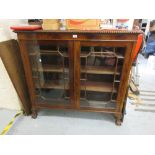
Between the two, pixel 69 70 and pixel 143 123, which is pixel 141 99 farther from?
pixel 69 70

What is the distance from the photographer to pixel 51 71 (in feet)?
5.82

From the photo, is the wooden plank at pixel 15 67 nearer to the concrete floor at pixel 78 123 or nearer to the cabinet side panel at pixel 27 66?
the cabinet side panel at pixel 27 66

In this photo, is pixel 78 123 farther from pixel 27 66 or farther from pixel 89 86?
pixel 27 66

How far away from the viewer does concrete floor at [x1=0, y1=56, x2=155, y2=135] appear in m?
1.78

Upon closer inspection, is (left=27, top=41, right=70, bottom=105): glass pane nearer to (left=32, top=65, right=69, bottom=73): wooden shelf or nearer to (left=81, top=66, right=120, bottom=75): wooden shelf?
(left=32, top=65, right=69, bottom=73): wooden shelf

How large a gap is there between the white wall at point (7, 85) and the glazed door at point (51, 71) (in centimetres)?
36

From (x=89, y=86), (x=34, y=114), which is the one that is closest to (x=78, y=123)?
(x=89, y=86)

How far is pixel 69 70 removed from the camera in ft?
5.50

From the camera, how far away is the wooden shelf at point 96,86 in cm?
182

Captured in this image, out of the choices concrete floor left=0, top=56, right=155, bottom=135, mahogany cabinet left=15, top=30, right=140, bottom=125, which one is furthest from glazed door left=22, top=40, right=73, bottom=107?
concrete floor left=0, top=56, right=155, bottom=135

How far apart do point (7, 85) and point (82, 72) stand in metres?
1.08

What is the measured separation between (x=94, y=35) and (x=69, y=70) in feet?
1.63
